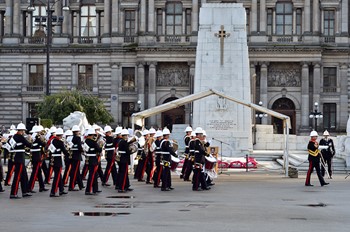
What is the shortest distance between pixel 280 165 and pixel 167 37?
39225 millimetres

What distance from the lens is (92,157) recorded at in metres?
27.2

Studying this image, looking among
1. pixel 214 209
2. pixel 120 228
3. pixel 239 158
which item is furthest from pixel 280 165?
pixel 120 228

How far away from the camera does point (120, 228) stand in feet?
57.9

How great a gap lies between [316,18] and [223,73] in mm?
35802

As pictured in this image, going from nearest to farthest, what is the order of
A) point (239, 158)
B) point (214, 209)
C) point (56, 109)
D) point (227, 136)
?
1. point (214, 209)
2. point (239, 158)
3. point (227, 136)
4. point (56, 109)

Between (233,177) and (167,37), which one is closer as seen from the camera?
(233,177)

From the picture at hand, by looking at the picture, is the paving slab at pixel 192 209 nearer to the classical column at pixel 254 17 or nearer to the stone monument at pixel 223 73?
the stone monument at pixel 223 73

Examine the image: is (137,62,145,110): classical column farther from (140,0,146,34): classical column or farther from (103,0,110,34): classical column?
(103,0,110,34): classical column

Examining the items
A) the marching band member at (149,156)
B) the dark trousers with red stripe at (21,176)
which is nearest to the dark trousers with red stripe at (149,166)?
the marching band member at (149,156)

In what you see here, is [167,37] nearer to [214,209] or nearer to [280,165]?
[280,165]

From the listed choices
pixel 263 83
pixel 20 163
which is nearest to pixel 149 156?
pixel 20 163

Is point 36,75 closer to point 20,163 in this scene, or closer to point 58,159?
point 58,159

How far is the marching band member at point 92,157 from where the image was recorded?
26.9m

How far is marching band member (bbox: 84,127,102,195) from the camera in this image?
26.9m
